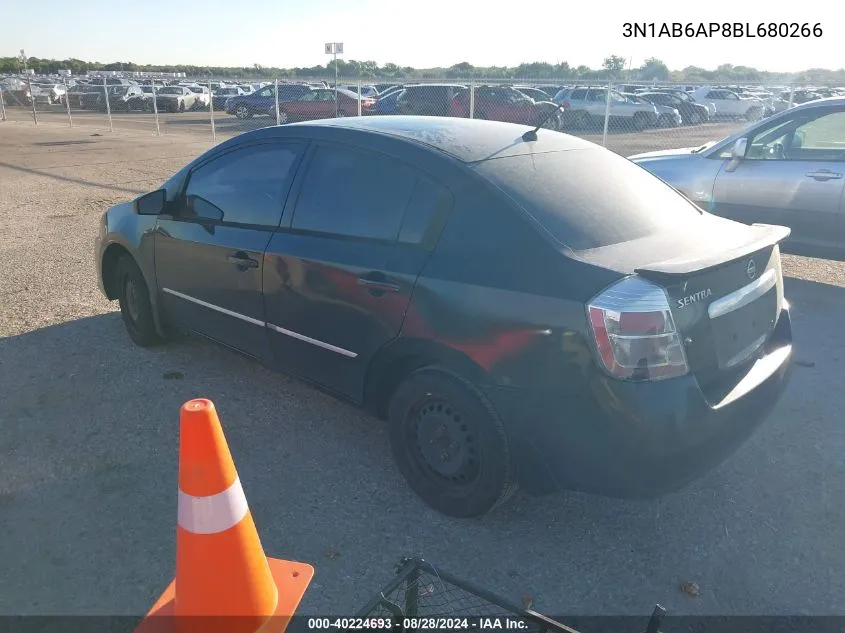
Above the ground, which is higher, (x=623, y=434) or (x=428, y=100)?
(x=428, y=100)

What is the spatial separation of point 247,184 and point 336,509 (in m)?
1.91

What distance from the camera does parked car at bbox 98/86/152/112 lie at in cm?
3538

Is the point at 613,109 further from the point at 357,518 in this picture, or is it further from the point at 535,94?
the point at 357,518

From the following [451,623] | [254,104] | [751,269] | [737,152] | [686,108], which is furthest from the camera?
[254,104]

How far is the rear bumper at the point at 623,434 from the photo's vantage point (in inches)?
99.3

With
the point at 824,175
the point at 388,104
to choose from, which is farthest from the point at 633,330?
the point at 388,104

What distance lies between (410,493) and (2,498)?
190 cm

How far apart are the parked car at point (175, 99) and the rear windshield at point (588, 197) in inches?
1423

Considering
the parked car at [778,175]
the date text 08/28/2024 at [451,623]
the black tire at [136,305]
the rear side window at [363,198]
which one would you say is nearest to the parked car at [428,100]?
the parked car at [778,175]

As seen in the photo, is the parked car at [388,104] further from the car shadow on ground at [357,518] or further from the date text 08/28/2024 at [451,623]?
the date text 08/28/2024 at [451,623]

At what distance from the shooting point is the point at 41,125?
88.2 feet

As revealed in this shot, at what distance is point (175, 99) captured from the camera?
36188mm

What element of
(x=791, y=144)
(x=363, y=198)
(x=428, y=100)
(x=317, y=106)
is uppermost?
(x=428, y=100)

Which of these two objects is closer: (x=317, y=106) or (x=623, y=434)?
(x=623, y=434)
